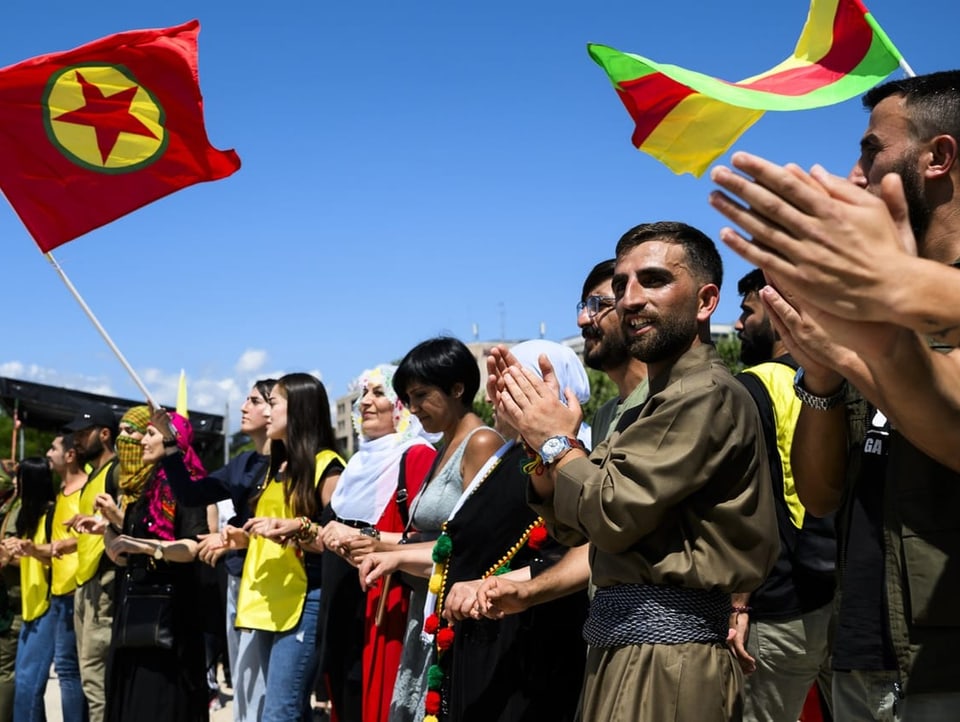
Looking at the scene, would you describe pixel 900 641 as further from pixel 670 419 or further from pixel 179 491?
pixel 179 491

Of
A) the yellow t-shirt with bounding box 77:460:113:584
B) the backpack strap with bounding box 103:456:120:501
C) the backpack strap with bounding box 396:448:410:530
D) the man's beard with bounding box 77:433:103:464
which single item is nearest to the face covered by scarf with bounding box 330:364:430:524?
the backpack strap with bounding box 396:448:410:530

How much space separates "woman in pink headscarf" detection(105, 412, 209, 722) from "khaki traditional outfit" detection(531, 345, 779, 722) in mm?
4419

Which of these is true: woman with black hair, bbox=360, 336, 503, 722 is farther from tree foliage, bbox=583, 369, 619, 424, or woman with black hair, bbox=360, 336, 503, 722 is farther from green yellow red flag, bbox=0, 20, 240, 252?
tree foliage, bbox=583, 369, 619, 424

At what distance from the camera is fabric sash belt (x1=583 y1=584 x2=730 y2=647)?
9.67 feet

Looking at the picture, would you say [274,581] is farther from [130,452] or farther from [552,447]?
[552,447]

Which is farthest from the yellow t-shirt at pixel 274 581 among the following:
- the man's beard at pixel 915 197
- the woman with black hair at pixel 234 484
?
the man's beard at pixel 915 197

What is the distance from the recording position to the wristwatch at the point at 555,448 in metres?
3.12

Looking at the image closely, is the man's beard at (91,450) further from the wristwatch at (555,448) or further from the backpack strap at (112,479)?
the wristwatch at (555,448)

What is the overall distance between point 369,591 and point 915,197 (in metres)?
3.84

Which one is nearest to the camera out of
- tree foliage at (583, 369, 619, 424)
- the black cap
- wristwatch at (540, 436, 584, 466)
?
wristwatch at (540, 436, 584, 466)

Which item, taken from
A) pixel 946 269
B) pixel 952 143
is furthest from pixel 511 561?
pixel 946 269

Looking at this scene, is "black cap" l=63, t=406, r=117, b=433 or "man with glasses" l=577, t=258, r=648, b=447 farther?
"black cap" l=63, t=406, r=117, b=433

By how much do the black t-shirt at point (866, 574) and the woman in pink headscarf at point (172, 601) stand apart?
4.95 m

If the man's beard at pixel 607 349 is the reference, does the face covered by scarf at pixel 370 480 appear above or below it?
below
